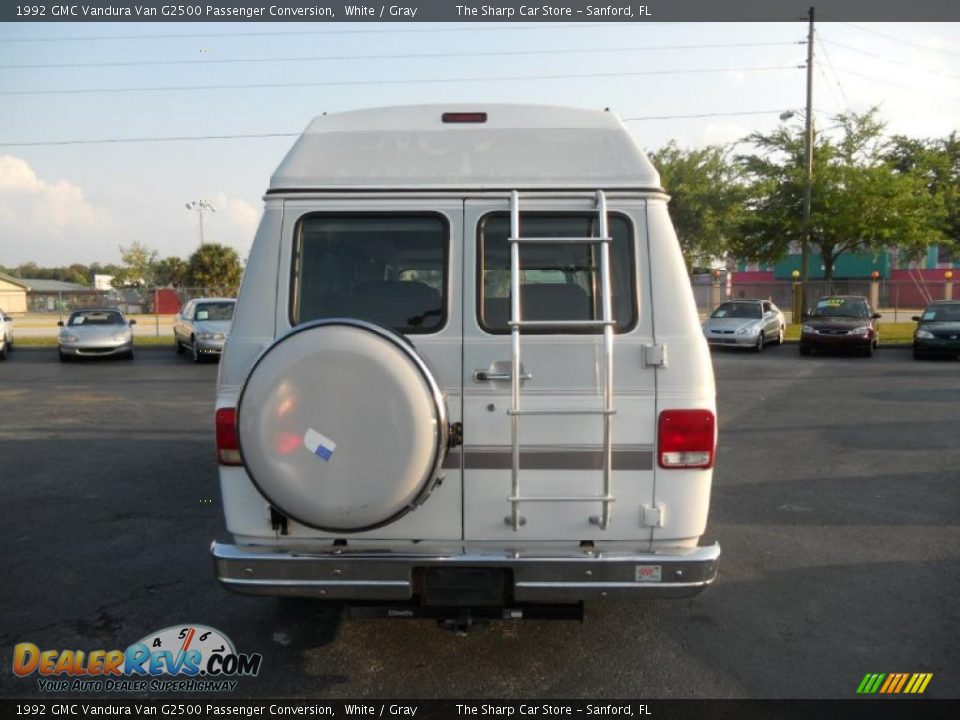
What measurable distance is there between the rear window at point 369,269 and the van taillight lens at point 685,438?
114 centimetres

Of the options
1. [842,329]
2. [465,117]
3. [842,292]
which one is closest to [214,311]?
[842,329]

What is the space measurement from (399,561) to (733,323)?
2014 centimetres

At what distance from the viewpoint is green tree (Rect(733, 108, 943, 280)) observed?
31672 mm

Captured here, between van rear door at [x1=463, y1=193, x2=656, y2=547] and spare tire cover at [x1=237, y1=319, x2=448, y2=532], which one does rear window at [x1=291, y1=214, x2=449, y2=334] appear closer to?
van rear door at [x1=463, y1=193, x2=656, y2=547]

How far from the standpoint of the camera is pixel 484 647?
13.1ft

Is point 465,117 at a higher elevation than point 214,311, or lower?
higher

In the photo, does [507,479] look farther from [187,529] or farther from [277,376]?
[187,529]

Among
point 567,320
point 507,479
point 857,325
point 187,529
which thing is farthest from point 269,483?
point 857,325

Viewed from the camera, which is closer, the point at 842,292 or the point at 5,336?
the point at 5,336

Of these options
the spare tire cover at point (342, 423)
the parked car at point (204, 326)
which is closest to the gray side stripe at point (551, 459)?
the spare tire cover at point (342, 423)

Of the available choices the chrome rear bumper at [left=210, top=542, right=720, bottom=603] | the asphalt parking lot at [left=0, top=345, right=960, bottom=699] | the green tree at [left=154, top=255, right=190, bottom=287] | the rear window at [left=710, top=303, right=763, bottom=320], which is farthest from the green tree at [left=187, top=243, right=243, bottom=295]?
the chrome rear bumper at [left=210, top=542, right=720, bottom=603]

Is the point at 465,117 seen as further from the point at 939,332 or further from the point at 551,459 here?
the point at 939,332

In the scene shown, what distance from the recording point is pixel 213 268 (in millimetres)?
54969

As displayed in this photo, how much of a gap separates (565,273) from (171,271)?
6576 cm
